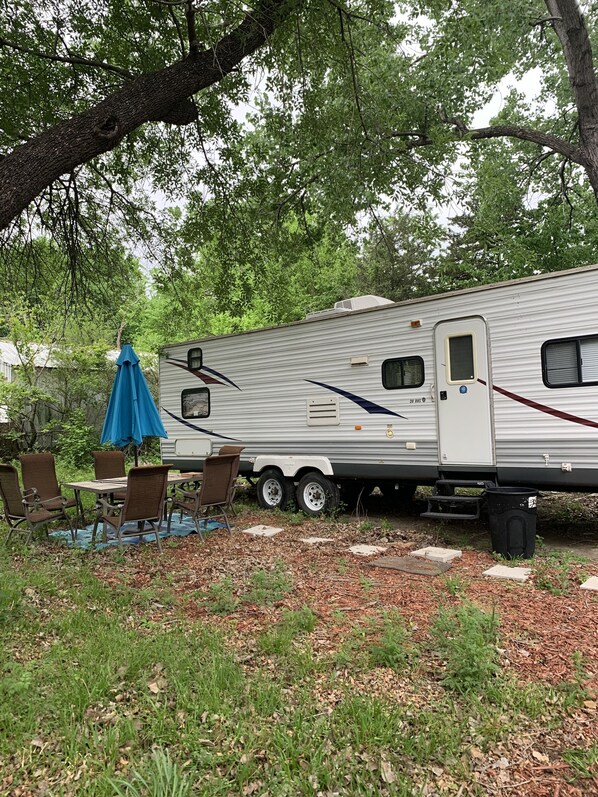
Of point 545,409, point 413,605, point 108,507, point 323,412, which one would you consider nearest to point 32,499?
point 108,507

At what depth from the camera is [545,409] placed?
21.9 ft

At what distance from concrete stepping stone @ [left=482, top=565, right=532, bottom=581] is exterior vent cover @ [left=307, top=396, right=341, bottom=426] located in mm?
3577

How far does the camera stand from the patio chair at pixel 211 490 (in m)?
7.55

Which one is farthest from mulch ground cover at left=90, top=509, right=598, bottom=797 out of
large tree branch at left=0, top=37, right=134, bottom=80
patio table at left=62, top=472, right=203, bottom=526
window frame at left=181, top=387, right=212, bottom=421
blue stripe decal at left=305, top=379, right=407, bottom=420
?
large tree branch at left=0, top=37, right=134, bottom=80

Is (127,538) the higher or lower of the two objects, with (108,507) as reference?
lower

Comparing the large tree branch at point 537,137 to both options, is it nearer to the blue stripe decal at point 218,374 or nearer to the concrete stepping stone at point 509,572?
the blue stripe decal at point 218,374

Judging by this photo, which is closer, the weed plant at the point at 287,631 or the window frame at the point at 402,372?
the weed plant at the point at 287,631

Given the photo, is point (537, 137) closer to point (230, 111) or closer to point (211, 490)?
point (230, 111)

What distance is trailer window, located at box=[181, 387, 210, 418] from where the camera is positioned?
1073 cm

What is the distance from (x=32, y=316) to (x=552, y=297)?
43.8 ft

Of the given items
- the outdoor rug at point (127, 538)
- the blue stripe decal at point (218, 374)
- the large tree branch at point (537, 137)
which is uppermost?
the large tree branch at point (537, 137)

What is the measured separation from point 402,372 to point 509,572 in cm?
324

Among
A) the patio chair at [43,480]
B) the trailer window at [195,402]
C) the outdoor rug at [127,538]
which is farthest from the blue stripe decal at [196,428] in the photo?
the patio chair at [43,480]

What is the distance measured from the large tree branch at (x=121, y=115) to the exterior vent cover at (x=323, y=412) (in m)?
4.33
